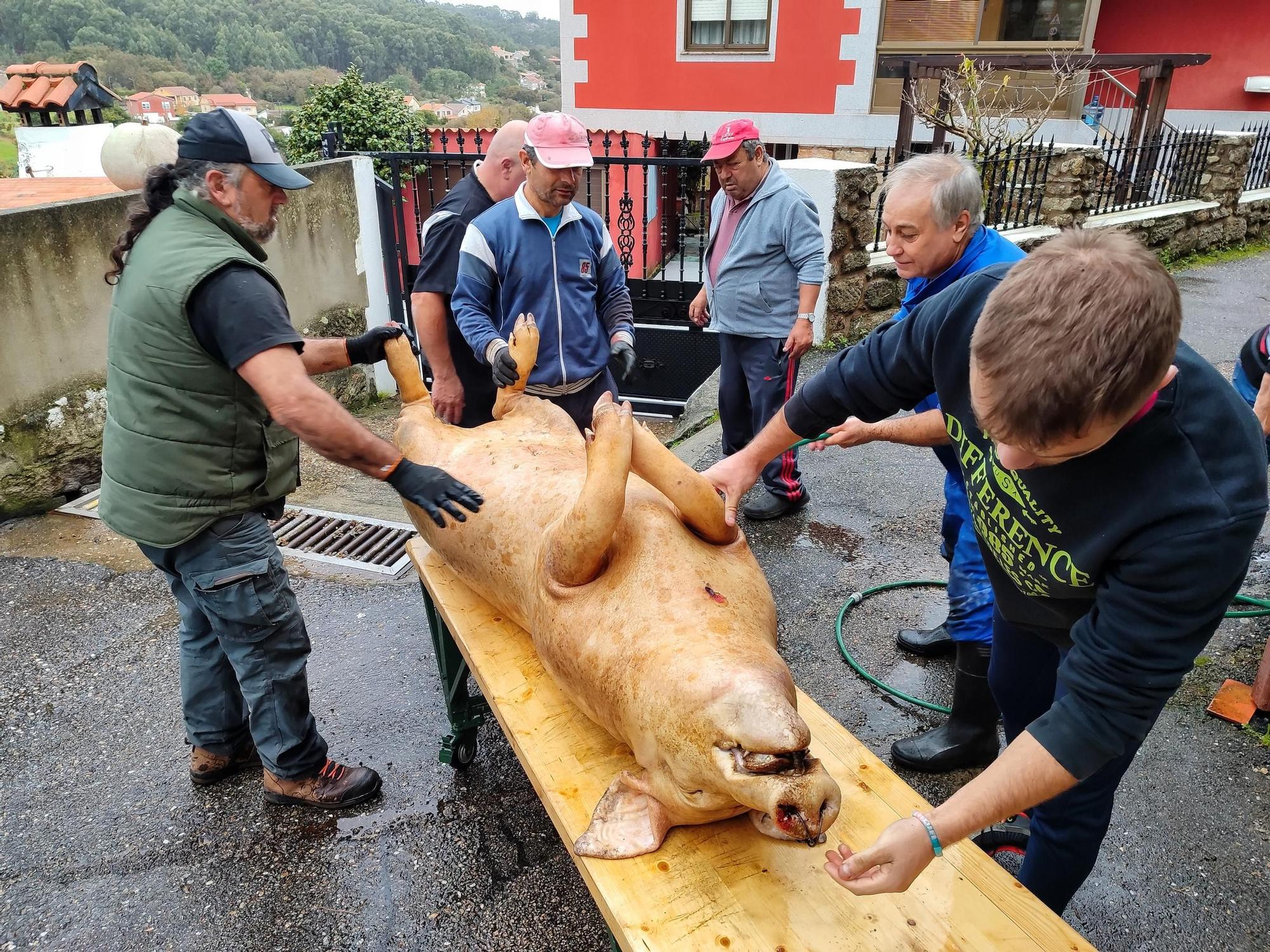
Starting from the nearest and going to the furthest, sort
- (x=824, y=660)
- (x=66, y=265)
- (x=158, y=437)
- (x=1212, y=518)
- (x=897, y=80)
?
(x=1212, y=518), (x=158, y=437), (x=824, y=660), (x=66, y=265), (x=897, y=80)

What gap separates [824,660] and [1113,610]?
2.18 m

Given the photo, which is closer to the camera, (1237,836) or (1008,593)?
(1008,593)

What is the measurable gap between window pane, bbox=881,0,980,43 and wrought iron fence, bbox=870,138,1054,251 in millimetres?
4969

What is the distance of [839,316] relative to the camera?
7.07 m

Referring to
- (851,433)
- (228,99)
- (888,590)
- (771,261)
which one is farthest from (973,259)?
(228,99)

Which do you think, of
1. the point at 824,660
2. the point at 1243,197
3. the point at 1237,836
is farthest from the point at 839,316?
the point at 1243,197

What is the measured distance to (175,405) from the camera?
231 centimetres

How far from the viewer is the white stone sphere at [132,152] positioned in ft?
20.2

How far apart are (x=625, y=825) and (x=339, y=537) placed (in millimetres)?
3144

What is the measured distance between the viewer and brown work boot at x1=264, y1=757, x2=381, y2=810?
276 centimetres

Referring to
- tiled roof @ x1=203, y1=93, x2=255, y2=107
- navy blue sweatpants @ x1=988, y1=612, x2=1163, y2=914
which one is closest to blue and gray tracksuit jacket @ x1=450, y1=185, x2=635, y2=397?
navy blue sweatpants @ x1=988, y1=612, x2=1163, y2=914

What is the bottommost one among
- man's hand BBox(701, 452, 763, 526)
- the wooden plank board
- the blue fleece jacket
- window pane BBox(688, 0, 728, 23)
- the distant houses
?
the wooden plank board

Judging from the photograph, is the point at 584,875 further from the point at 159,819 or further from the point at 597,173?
the point at 597,173

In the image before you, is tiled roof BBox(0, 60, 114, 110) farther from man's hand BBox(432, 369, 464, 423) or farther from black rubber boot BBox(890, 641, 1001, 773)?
black rubber boot BBox(890, 641, 1001, 773)
